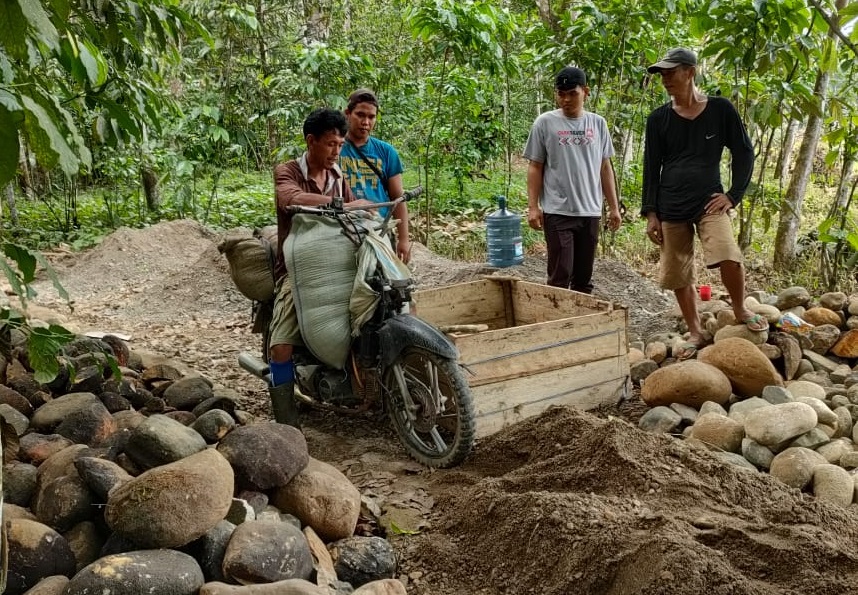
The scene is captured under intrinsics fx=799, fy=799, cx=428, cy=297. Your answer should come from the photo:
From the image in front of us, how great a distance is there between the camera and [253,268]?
14.3ft

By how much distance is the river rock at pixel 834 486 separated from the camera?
3.12m

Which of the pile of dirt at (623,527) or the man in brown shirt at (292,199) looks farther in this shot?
the man in brown shirt at (292,199)

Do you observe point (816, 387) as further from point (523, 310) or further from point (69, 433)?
point (69, 433)

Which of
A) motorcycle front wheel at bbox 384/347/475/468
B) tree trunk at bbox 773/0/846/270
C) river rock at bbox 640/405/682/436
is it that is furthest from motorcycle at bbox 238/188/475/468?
tree trunk at bbox 773/0/846/270

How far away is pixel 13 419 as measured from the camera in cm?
345

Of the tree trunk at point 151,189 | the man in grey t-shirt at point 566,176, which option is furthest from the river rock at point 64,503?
the tree trunk at point 151,189

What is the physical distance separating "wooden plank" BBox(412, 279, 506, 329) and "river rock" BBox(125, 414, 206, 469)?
2.11 metres

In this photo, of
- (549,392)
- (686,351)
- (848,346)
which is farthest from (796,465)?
(848,346)

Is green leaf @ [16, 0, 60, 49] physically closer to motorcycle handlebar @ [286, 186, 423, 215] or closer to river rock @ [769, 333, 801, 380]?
motorcycle handlebar @ [286, 186, 423, 215]

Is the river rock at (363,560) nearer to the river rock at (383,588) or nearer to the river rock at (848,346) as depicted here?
the river rock at (383,588)

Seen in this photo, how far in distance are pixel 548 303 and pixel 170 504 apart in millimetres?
2861

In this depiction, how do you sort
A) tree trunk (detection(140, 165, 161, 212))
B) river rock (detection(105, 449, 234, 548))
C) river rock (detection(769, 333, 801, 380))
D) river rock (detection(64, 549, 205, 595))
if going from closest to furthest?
river rock (detection(64, 549, 205, 595))
river rock (detection(105, 449, 234, 548))
river rock (detection(769, 333, 801, 380))
tree trunk (detection(140, 165, 161, 212))

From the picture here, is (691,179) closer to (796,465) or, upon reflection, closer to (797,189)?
(796,465)

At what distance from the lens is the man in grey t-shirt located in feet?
16.0
